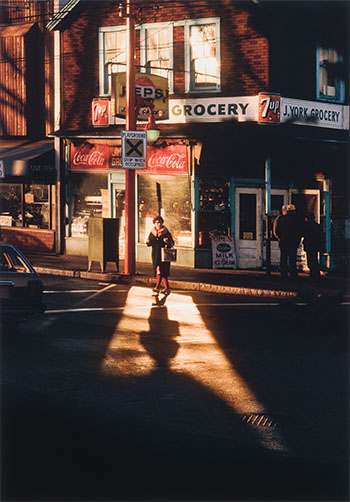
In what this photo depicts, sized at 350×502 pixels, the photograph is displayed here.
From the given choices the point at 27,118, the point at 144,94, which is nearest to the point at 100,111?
the point at 144,94

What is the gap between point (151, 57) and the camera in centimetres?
2309

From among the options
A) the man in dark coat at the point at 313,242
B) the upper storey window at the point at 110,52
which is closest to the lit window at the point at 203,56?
the upper storey window at the point at 110,52

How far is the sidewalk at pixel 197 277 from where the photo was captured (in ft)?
59.7

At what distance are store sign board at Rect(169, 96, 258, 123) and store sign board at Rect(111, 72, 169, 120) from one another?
33.6 inches

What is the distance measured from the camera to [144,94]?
67.9ft

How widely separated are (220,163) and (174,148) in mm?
1387

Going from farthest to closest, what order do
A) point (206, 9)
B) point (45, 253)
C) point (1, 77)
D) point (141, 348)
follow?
1. point (1, 77)
2. point (45, 253)
3. point (206, 9)
4. point (141, 348)

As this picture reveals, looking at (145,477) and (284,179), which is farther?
(284,179)

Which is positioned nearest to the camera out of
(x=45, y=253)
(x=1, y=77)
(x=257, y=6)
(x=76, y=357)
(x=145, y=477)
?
(x=257, y=6)

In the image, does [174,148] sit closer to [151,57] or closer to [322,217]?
[151,57]

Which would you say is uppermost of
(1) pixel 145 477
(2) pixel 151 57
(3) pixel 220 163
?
(2) pixel 151 57

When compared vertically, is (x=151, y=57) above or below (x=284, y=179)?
above

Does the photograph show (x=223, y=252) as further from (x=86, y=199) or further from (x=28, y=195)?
(x=28, y=195)

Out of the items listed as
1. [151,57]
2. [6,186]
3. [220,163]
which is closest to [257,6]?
[220,163]
